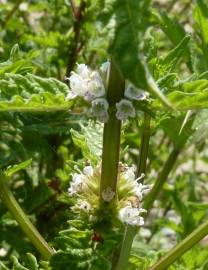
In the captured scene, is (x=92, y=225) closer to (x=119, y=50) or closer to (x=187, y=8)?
(x=119, y=50)

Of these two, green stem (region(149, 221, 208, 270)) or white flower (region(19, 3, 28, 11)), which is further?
white flower (region(19, 3, 28, 11))

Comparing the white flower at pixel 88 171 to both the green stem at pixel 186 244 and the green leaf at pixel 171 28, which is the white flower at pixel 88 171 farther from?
the green leaf at pixel 171 28

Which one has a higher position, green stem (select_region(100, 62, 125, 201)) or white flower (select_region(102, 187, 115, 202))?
green stem (select_region(100, 62, 125, 201))

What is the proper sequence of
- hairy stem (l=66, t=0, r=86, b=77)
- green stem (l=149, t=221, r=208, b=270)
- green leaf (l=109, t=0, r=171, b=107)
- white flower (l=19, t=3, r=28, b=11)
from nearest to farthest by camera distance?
green leaf (l=109, t=0, r=171, b=107), green stem (l=149, t=221, r=208, b=270), hairy stem (l=66, t=0, r=86, b=77), white flower (l=19, t=3, r=28, b=11)

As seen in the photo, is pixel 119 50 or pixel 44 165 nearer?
pixel 119 50

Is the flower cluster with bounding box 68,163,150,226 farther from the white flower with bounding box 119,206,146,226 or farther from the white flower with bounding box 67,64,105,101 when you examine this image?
the white flower with bounding box 67,64,105,101

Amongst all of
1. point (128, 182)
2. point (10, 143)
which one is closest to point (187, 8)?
point (10, 143)

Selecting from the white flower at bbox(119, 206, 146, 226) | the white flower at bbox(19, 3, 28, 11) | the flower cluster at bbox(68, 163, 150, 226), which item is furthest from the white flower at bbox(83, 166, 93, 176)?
the white flower at bbox(19, 3, 28, 11)

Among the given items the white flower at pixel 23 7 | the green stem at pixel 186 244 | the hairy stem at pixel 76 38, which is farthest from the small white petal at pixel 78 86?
the white flower at pixel 23 7
